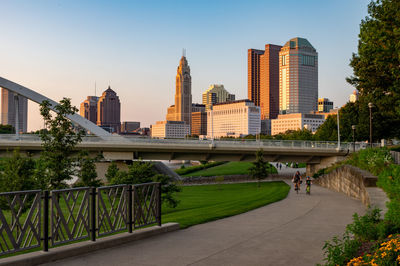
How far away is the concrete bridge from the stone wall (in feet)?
45.0

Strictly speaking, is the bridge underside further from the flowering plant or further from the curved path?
the flowering plant

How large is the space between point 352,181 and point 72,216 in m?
18.2

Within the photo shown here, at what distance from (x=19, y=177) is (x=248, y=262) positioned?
13.2 meters

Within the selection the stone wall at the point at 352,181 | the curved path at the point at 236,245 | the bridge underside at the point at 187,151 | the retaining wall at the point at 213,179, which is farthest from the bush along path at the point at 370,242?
the retaining wall at the point at 213,179

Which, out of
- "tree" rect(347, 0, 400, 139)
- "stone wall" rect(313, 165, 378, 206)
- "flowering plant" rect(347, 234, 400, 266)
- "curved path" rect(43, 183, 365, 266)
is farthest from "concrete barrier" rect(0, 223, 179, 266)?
"tree" rect(347, 0, 400, 139)

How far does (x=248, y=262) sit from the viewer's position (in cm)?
762

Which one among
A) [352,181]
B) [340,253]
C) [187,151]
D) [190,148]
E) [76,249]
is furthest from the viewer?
[187,151]

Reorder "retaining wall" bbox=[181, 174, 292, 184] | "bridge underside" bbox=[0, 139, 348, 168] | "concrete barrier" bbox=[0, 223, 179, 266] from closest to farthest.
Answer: "concrete barrier" bbox=[0, 223, 179, 266] → "bridge underside" bbox=[0, 139, 348, 168] → "retaining wall" bbox=[181, 174, 292, 184]

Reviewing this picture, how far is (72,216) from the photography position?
327 inches

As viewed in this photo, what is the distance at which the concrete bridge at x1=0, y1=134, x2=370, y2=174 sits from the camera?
44.9 metres

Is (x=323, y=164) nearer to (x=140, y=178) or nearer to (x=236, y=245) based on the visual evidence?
(x=140, y=178)

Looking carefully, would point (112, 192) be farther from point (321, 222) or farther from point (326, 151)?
point (326, 151)

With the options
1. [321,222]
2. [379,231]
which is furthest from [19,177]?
[379,231]

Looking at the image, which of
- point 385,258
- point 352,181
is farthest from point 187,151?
point 385,258
